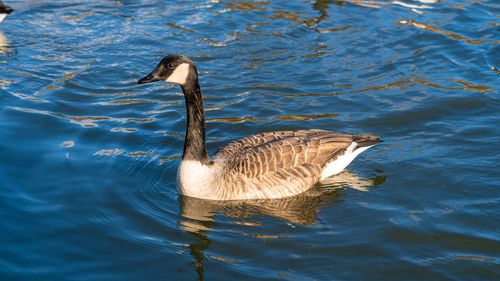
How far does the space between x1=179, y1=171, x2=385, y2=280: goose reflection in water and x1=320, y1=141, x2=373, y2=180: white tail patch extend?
0.66 ft

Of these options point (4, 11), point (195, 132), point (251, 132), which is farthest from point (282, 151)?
point (4, 11)

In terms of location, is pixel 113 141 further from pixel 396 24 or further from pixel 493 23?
pixel 493 23

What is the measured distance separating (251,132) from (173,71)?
3.19 meters

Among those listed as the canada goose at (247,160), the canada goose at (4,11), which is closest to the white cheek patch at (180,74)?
the canada goose at (247,160)

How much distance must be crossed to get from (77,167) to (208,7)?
29.4 ft

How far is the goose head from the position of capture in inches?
277

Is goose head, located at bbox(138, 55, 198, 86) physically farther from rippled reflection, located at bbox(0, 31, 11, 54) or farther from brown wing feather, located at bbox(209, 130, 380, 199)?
rippled reflection, located at bbox(0, 31, 11, 54)

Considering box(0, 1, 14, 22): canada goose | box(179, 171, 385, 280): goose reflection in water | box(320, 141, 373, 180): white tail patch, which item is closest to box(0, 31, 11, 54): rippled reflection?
box(0, 1, 14, 22): canada goose

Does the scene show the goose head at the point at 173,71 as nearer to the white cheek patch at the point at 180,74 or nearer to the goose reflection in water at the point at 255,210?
the white cheek patch at the point at 180,74

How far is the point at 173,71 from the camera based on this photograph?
7.13 metres

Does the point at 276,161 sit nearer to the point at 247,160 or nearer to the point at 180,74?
the point at 247,160

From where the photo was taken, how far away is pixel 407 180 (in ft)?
27.7

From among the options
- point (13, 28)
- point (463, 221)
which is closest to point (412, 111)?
point (463, 221)

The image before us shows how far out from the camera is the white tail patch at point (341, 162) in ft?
27.4
